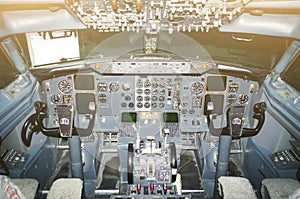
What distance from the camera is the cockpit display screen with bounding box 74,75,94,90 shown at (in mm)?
4746

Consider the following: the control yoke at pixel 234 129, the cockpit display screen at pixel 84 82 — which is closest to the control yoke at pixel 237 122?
the control yoke at pixel 234 129

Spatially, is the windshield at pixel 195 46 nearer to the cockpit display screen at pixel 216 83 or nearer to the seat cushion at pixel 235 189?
the cockpit display screen at pixel 216 83

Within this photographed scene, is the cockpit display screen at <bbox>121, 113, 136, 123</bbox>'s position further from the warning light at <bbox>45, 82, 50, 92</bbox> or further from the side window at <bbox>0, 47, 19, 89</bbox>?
the side window at <bbox>0, 47, 19, 89</bbox>

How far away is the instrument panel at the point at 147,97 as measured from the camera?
4793 millimetres

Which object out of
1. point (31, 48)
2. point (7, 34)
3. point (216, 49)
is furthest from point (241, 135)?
point (216, 49)

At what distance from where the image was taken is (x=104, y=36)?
38.7ft

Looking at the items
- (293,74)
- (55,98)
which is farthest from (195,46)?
(55,98)

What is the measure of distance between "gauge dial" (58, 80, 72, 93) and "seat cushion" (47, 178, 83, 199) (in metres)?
1.85

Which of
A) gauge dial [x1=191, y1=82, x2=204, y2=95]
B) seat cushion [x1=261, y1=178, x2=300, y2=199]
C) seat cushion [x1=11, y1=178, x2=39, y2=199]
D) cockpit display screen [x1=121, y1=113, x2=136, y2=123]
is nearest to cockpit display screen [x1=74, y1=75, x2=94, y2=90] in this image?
cockpit display screen [x1=121, y1=113, x2=136, y2=123]

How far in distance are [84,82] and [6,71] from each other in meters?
1.08

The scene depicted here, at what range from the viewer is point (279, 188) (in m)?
3.51

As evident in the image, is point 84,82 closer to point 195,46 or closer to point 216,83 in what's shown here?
point 216,83

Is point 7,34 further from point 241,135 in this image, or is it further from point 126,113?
point 241,135

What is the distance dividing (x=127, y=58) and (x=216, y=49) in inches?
230
